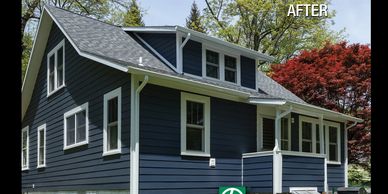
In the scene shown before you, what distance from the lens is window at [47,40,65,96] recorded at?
1389cm

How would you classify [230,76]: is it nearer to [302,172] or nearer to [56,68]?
[302,172]

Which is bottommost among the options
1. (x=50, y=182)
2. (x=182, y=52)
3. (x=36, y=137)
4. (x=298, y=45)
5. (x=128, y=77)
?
(x=50, y=182)

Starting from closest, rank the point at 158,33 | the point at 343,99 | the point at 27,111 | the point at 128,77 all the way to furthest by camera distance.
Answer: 1. the point at 128,77
2. the point at 158,33
3. the point at 27,111
4. the point at 343,99

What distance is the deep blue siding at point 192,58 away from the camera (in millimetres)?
12219

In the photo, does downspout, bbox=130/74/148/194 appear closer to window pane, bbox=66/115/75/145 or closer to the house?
the house

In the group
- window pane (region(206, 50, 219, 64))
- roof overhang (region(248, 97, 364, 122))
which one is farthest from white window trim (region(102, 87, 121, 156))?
roof overhang (region(248, 97, 364, 122))

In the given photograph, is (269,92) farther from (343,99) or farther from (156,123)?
(343,99)

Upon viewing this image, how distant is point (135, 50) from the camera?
12.6 meters

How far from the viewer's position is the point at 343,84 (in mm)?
21266

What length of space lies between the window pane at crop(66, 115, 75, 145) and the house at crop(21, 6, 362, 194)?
3 cm

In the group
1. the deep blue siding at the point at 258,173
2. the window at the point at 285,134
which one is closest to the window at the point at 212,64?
the deep blue siding at the point at 258,173

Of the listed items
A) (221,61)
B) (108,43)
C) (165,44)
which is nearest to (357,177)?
(221,61)

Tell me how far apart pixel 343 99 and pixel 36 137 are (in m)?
13.6
